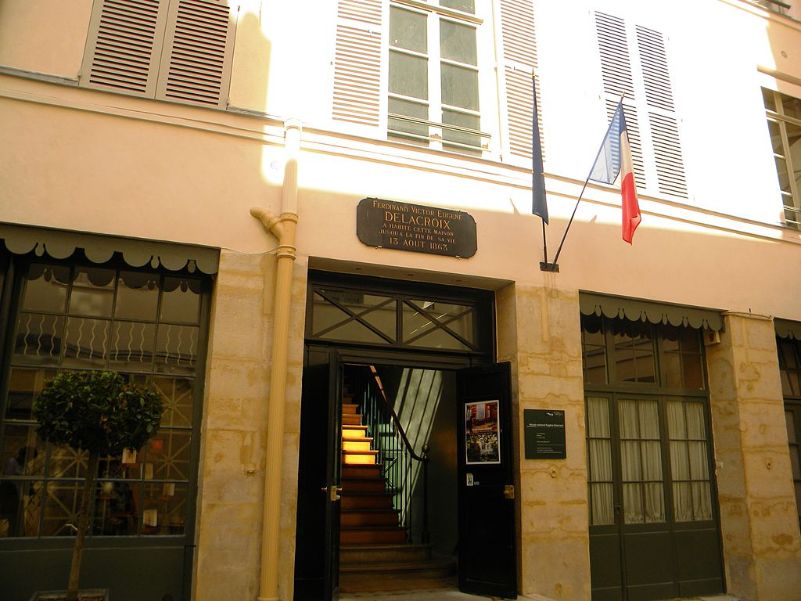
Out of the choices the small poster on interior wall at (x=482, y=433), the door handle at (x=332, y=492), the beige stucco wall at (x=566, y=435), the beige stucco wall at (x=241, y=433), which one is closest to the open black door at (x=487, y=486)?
the small poster on interior wall at (x=482, y=433)

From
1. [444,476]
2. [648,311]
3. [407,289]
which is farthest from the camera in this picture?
[444,476]

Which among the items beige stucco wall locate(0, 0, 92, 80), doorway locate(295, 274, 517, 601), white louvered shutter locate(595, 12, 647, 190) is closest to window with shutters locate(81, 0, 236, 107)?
beige stucco wall locate(0, 0, 92, 80)

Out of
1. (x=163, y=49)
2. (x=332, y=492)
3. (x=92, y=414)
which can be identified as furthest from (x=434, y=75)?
(x=92, y=414)

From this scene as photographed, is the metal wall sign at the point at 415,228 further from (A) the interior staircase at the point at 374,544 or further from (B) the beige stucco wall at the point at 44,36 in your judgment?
(A) the interior staircase at the point at 374,544

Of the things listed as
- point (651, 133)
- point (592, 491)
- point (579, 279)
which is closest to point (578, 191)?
point (579, 279)

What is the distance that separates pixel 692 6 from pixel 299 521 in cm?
772

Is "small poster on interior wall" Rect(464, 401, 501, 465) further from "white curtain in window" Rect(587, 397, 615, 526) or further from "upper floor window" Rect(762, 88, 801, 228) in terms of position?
"upper floor window" Rect(762, 88, 801, 228)

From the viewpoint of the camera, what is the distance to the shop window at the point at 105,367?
5328 millimetres

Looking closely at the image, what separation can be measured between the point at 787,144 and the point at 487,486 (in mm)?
6215

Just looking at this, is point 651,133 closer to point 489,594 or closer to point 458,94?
point 458,94

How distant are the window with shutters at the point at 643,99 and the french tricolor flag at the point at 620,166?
1.09 m

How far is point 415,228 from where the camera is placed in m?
6.59

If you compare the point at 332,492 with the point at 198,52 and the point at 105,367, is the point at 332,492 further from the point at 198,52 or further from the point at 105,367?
the point at 198,52

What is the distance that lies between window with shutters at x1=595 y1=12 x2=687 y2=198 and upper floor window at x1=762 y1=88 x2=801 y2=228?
1782 millimetres
